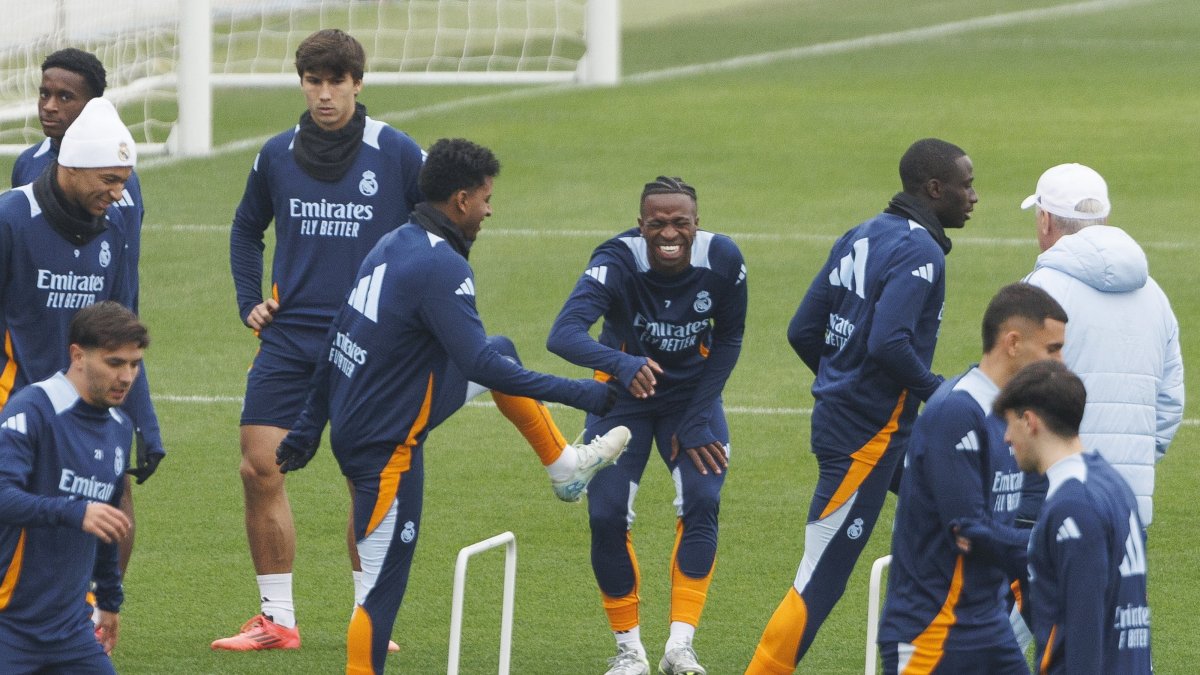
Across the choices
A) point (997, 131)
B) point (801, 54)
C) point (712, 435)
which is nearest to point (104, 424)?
point (712, 435)

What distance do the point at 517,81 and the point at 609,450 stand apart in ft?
54.0

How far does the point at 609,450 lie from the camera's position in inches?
255

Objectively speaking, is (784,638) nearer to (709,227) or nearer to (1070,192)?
(1070,192)

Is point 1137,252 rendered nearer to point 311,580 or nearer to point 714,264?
point 714,264

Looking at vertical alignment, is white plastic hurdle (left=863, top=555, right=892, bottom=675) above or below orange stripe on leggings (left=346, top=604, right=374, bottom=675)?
above

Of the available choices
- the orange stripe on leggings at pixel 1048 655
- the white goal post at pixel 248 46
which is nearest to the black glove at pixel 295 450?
the orange stripe on leggings at pixel 1048 655

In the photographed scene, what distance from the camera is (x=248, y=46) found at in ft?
74.9

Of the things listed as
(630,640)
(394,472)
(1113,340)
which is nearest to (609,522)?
(630,640)

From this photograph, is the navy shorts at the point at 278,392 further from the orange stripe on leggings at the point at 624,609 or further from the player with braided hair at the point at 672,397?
the orange stripe on leggings at the point at 624,609

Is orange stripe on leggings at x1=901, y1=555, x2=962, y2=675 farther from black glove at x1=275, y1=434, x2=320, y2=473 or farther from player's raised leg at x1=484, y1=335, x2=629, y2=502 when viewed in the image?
black glove at x1=275, y1=434, x2=320, y2=473

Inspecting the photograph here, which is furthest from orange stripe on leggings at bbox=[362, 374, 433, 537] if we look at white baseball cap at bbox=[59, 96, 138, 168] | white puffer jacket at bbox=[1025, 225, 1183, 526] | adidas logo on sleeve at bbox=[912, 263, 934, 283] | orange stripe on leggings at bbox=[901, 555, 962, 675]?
white puffer jacket at bbox=[1025, 225, 1183, 526]

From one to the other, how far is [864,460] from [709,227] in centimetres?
987

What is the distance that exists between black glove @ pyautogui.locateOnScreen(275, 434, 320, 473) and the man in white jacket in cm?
241

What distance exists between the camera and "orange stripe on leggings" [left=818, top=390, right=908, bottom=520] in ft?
21.6
